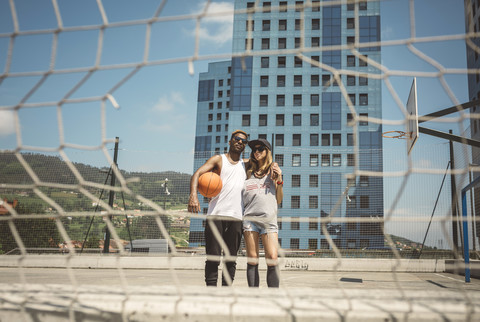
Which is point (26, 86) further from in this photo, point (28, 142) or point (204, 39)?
point (204, 39)

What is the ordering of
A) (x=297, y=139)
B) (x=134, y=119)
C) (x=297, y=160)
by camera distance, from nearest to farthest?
1. (x=134, y=119)
2. (x=297, y=160)
3. (x=297, y=139)

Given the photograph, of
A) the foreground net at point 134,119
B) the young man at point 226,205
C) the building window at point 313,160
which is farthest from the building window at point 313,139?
the foreground net at point 134,119

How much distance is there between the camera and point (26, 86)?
1.39 meters

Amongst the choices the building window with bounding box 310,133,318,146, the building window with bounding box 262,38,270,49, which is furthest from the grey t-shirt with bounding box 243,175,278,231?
the building window with bounding box 262,38,270,49

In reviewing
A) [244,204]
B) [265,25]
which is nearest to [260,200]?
[244,204]

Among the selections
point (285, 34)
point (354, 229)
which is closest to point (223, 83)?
point (285, 34)

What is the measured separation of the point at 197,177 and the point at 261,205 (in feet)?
1.87

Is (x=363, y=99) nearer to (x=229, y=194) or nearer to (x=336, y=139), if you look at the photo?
(x=336, y=139)

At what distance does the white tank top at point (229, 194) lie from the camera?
2.81 m

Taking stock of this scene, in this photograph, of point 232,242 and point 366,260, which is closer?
point 232,242

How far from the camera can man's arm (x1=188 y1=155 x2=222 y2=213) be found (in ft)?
8.97

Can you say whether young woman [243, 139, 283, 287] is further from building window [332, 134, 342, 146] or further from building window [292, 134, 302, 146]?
building window [292, 134, 302, 146]

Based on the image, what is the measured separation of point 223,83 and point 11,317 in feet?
213

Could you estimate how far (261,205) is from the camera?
2.77 meters
